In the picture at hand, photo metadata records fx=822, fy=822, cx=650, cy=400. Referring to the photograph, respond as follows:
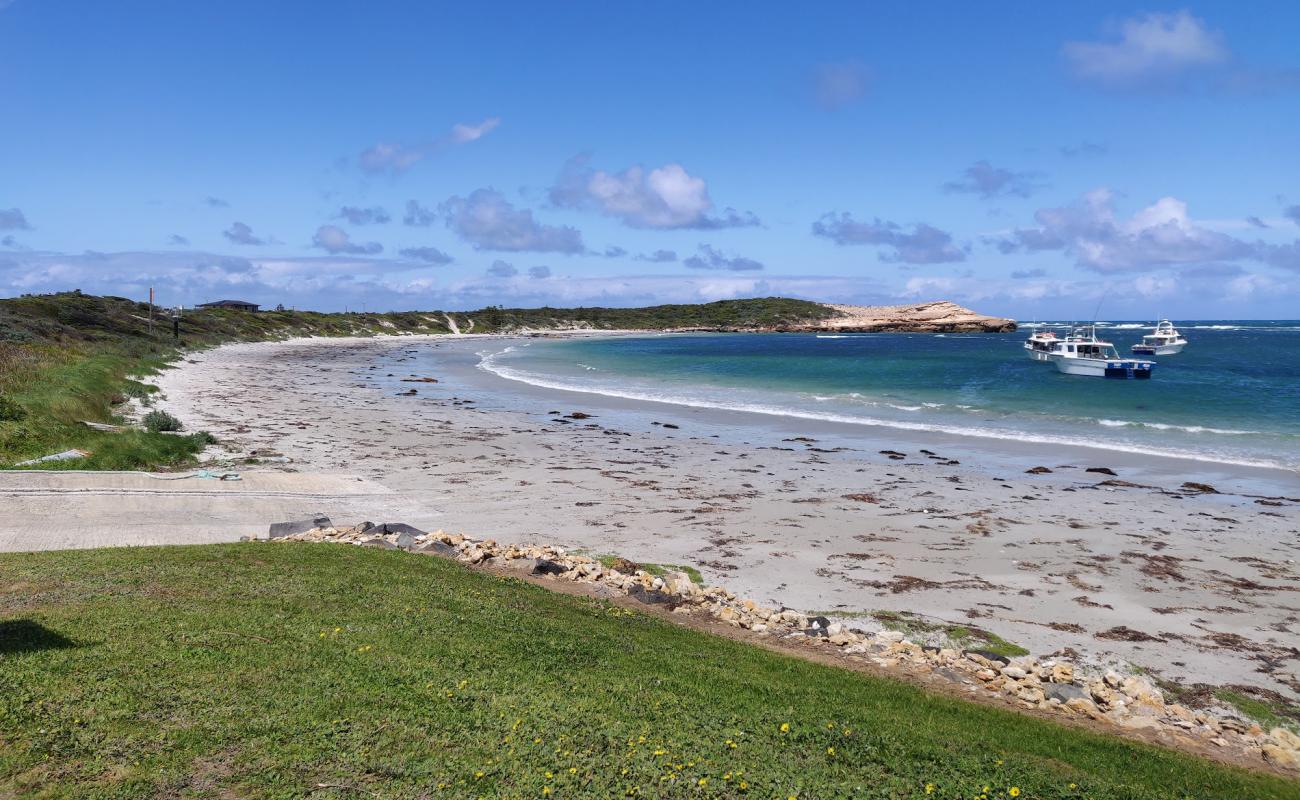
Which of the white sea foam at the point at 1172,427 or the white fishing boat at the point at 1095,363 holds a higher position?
the white fishing boat at the point at 1095,363

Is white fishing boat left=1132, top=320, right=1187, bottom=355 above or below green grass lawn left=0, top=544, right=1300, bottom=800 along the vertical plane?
above

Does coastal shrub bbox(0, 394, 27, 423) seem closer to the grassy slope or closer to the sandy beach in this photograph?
the grassy slope

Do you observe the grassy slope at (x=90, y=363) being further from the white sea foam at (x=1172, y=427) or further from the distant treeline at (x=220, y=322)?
the white sea foam at (x=1172, y=427)

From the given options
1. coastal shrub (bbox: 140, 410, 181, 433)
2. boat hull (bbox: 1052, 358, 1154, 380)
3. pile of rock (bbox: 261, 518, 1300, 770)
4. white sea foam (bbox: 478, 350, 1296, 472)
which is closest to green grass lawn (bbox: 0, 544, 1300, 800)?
pile of rock (bbox: 261, 518, 1300, 770)

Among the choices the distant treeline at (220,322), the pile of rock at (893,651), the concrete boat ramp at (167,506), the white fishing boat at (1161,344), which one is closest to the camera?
the pile of rock at (893,651)

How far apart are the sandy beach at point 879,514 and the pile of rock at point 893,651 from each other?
1.13 metres

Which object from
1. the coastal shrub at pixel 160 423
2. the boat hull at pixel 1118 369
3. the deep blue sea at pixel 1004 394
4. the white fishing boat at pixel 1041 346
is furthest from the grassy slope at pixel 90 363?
the white fishing boat at pixel 1041 346

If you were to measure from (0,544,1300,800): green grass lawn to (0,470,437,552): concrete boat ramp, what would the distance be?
3.47 meters

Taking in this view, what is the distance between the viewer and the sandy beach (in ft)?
40.7

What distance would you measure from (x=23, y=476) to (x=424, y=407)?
23015 mm

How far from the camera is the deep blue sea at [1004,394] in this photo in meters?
31.5

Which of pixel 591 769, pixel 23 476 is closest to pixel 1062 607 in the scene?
pixel 591 769

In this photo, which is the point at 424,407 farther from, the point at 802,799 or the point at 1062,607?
the point at 802,799

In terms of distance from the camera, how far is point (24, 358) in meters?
32.1
